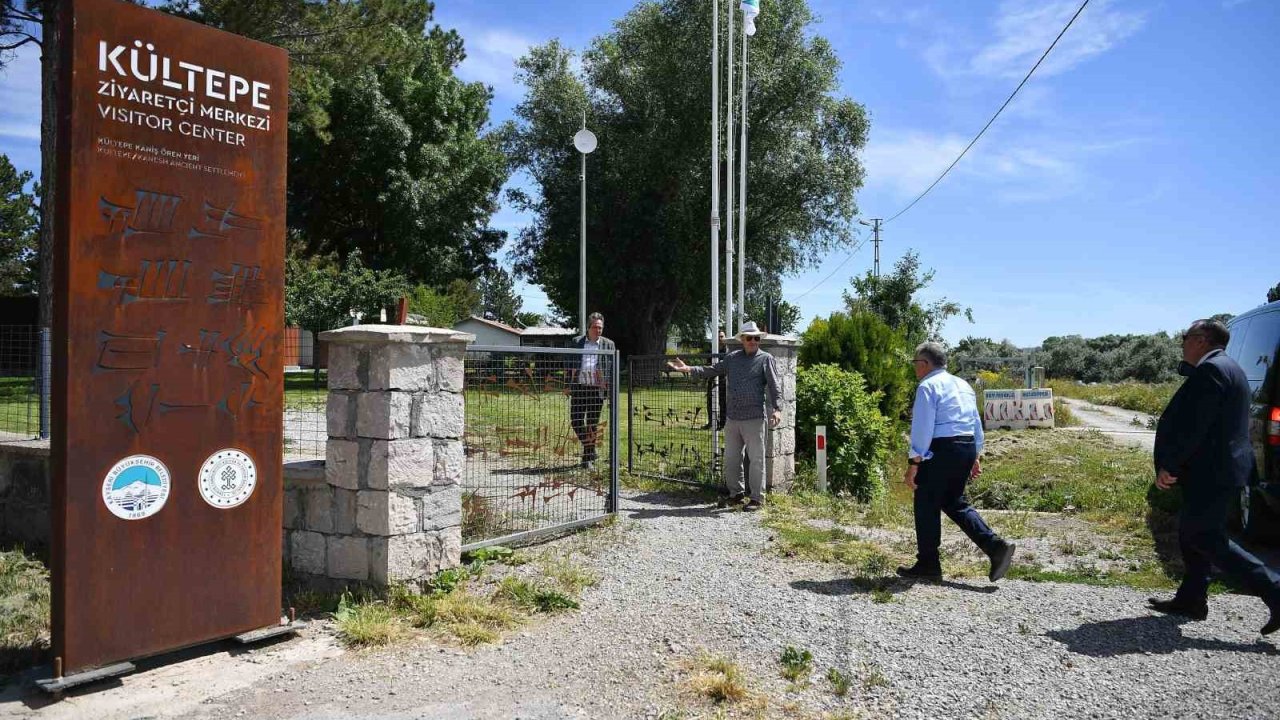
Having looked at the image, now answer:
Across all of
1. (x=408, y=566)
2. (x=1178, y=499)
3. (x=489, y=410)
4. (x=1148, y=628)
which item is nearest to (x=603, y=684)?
(x=408, y=566)

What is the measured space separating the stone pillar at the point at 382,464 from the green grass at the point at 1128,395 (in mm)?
24181

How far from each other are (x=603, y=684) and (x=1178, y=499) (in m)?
7.61

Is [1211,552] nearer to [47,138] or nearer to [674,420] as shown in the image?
[674,420]

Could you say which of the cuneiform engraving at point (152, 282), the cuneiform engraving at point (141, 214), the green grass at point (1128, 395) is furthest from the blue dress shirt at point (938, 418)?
the green grass at point (1128, 395)

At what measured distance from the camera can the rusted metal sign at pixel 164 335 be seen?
12.8ft

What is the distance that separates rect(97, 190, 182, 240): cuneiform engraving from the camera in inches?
157

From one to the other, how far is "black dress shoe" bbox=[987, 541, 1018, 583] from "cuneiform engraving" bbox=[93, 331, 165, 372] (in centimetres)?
528

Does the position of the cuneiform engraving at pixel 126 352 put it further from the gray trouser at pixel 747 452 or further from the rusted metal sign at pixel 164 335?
the gray trouser at pixel 747 452

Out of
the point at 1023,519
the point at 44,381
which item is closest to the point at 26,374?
the point at 44,381

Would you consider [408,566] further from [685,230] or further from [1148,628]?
[685,230]

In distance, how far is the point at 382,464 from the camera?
17.3 ft

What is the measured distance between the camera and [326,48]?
614 inches

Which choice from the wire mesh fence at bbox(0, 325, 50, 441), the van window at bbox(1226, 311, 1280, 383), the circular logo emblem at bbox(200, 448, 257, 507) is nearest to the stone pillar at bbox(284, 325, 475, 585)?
the circular logo emblem at bbox(200, 448, 257, 507)

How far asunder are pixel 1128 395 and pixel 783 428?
2654 centimetres
